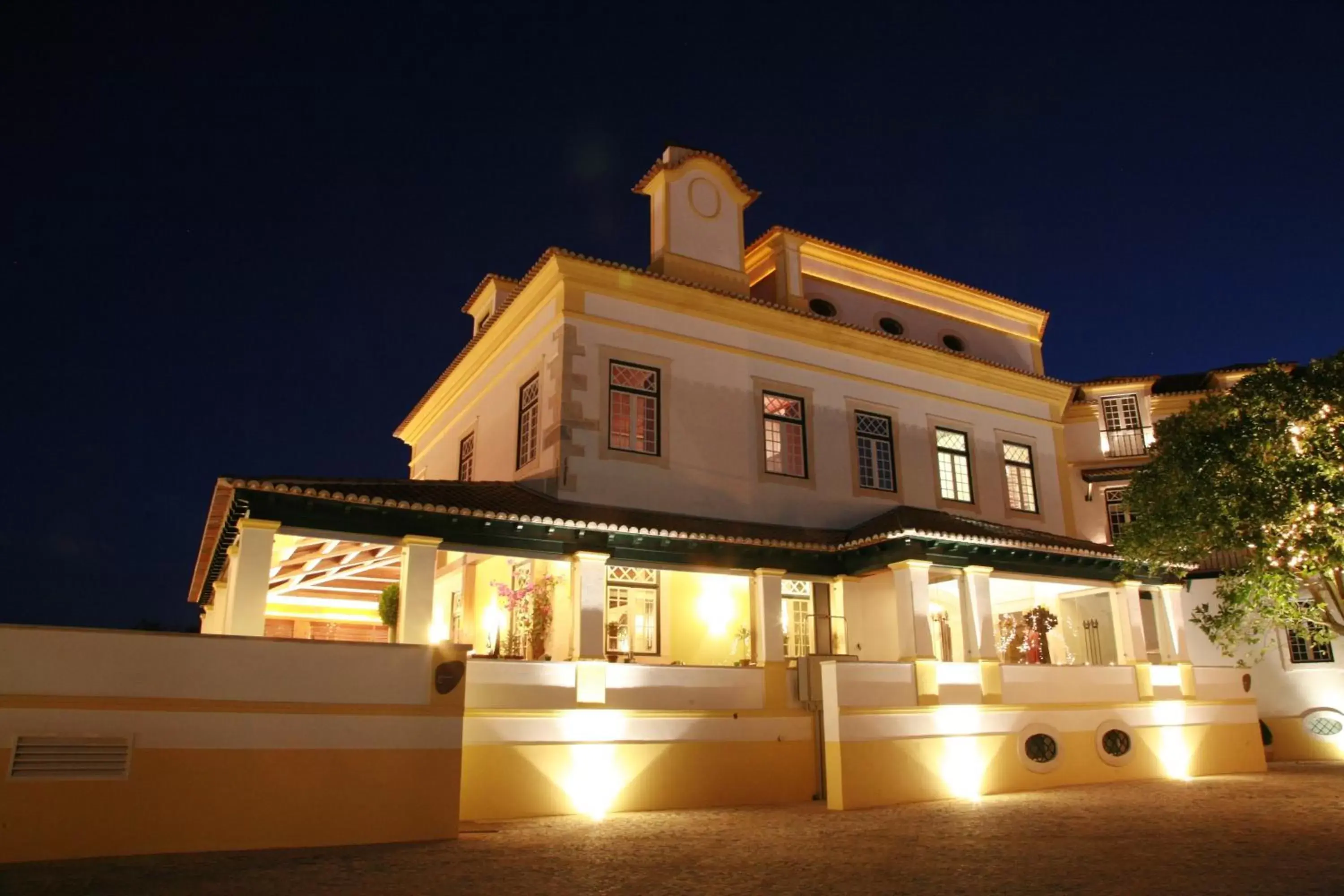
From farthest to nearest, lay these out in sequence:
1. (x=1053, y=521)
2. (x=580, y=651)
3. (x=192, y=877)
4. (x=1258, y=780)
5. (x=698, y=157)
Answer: (x=1053, y=521)
(x=698, y=157)
(x=1258, y=780)
(x=580, y=651)
(x=192, y=877)

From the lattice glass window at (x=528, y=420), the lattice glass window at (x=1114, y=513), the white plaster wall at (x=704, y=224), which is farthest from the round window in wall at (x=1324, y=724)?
the lattice glass window at (x=528, y=420)

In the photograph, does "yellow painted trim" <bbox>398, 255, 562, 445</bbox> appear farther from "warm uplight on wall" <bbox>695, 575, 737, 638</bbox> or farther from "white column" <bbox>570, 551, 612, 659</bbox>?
"warm uplight on wall" <bbox>695, 575, 737, 638</bbox>

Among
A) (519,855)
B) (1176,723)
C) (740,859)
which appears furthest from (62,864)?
(1176,723)

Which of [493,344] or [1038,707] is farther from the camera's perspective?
[493,344]

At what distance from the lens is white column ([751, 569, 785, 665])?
15250mm

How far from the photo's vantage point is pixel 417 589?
42.2 feet

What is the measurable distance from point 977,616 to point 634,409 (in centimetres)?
670

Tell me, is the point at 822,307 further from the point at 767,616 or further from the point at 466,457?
the point at 466,457

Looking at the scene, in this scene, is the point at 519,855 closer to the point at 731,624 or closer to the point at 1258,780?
the point at 731,624

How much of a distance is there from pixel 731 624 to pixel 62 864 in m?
10.5

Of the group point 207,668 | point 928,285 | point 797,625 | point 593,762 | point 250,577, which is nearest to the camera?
point 207,668

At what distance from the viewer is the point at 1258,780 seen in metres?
17.0

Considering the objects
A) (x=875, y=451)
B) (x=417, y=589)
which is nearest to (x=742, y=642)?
(x=875, y=451)

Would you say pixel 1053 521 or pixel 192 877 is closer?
pixel 192 877
